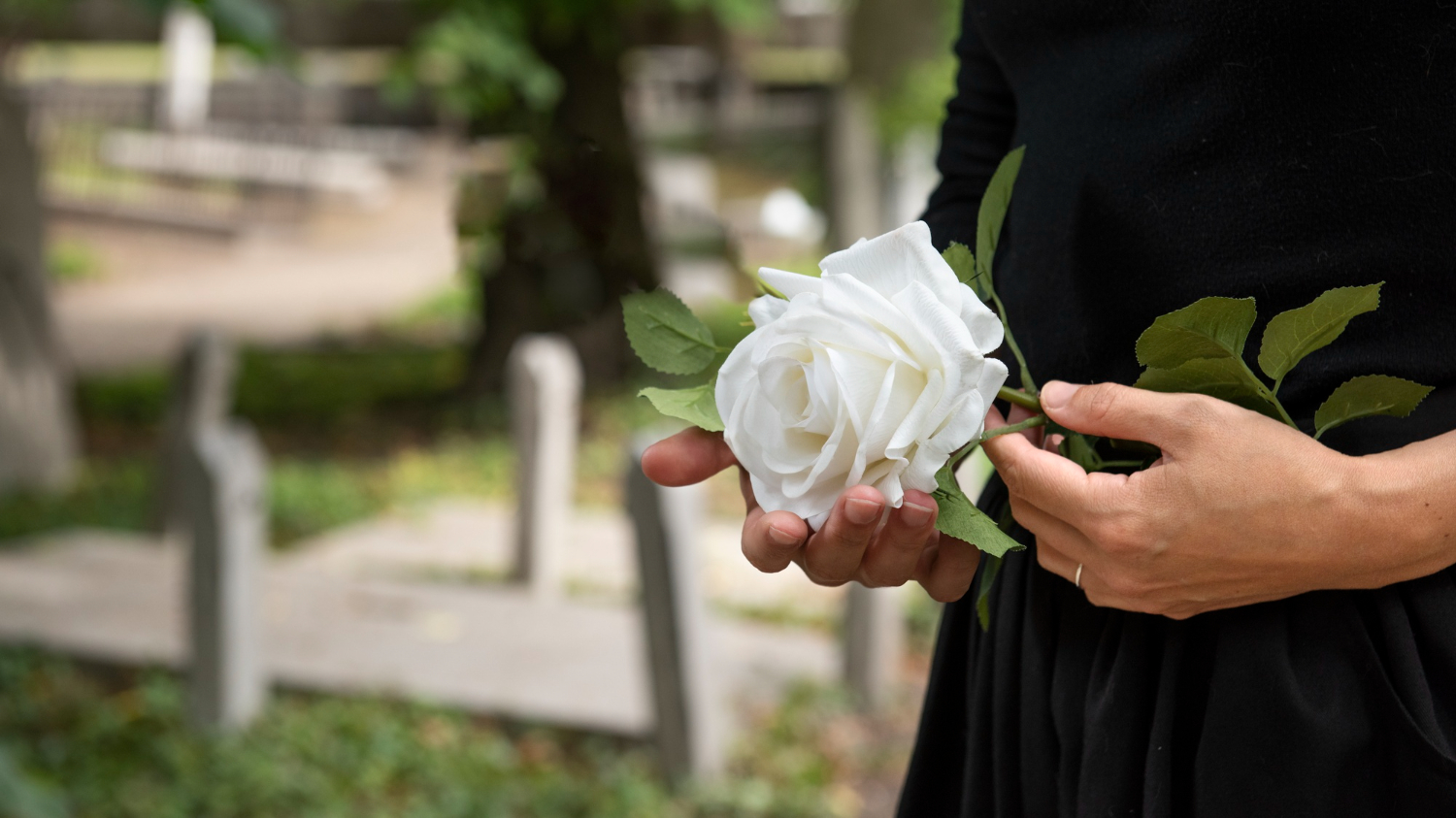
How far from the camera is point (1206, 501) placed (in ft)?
2.78

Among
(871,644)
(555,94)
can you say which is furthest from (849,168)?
(871,644)

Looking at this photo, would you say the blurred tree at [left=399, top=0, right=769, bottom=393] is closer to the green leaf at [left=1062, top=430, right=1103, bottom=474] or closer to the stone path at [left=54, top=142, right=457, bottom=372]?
the stone path at [left=54, top=142, right=457, bottom=372]

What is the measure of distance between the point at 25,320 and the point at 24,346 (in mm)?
135

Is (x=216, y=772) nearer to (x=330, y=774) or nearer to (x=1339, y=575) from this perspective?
(x=330, y=774)

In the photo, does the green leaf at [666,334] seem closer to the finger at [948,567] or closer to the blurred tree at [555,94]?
the finger at [948,567]

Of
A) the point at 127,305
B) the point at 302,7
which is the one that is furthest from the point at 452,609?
the point at 127,305

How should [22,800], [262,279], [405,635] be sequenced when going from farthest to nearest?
[262,279], [405,635], [22,800]

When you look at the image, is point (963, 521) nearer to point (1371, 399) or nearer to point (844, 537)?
point (844, 537)

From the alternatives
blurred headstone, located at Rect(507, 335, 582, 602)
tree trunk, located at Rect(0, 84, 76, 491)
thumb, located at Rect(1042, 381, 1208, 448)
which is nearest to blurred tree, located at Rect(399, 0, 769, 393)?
blurred headstone, located at Rect(507, 335, 582, 602)

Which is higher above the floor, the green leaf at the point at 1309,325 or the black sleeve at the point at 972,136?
the black sleeve at the point at 972,136

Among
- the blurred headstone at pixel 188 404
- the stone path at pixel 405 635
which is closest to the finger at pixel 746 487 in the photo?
the stone path at pixel 405 635

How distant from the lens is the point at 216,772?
3357 mm

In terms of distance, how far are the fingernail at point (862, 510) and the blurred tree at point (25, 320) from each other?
6186 mm

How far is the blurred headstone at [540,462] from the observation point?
15.5 ft
